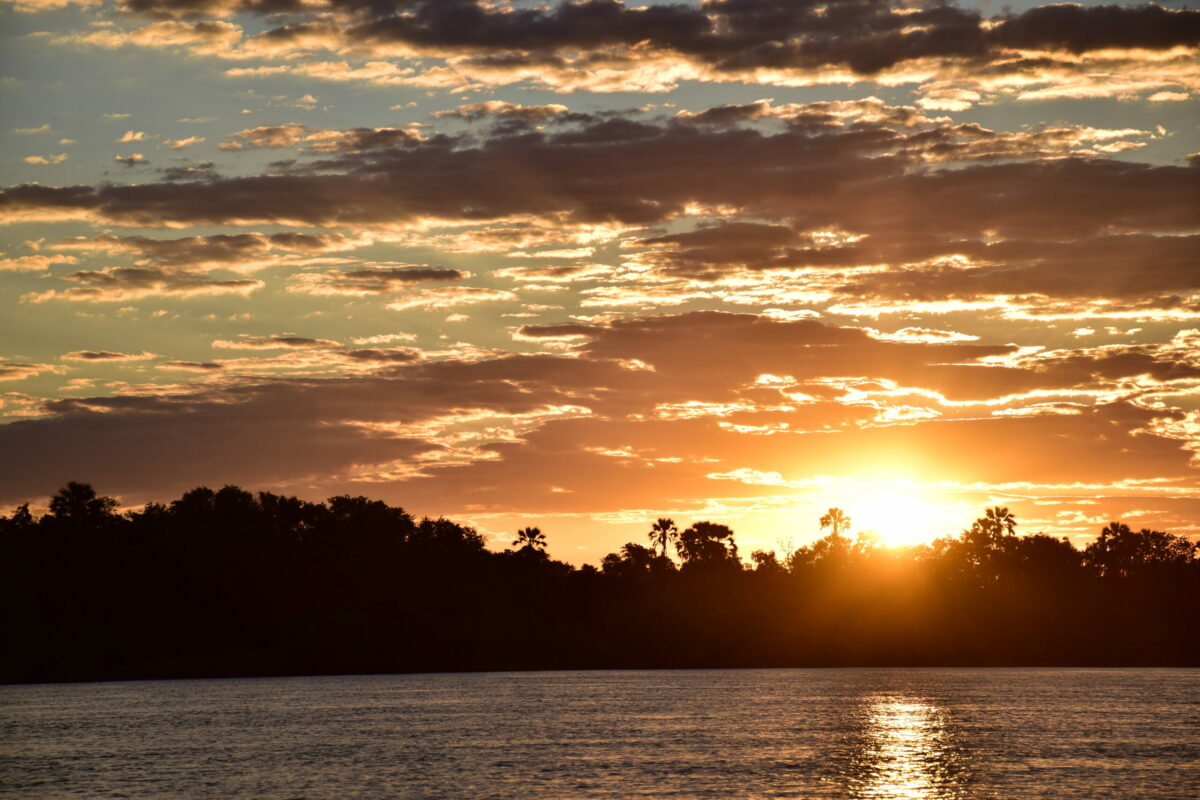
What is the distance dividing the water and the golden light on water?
26 centimetres

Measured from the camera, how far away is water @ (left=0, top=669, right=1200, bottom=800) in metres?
76.2

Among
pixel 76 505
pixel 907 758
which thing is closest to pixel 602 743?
pixel 907 758

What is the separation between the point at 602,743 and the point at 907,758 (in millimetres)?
22569

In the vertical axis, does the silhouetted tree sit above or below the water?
above

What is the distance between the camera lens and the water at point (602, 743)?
76188 millimetres

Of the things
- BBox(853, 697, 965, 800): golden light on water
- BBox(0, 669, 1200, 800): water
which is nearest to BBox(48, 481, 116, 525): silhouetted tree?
BBox(0, 669, 1200, 800): water

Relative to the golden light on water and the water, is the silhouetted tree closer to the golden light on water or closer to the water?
the water

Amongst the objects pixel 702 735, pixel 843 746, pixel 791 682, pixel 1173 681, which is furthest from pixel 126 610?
pixel 1173 681

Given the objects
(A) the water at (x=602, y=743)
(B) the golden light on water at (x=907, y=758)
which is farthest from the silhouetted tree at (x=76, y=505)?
(B) the golden light on water at (x=907, y=758)

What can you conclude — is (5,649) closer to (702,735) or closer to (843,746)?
(702,735)

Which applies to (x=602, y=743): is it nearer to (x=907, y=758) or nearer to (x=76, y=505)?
(x=907, y=758)

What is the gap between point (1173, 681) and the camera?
189125 mm

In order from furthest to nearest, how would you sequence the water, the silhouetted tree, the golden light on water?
the silhouetted tree, the water, the golden light on water

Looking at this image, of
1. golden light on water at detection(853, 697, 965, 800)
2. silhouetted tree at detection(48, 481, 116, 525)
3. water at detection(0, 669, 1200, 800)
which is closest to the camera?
golden light on water at detection(853, 697, 965, 800)
